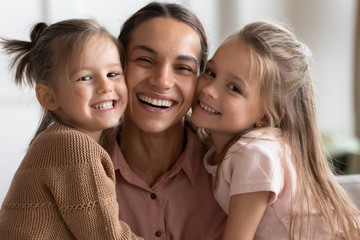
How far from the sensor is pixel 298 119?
1.92 metres

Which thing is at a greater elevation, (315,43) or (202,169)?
(202,169)

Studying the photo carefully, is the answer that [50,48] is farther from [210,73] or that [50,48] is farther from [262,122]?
[262,122]

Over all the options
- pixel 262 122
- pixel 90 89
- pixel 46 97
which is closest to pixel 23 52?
pixel 46 97

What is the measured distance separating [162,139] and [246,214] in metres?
0.52

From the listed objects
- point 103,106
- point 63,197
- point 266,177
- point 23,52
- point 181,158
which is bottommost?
point 181,158

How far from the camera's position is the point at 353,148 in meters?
4.27

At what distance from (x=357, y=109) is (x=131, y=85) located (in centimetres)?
306

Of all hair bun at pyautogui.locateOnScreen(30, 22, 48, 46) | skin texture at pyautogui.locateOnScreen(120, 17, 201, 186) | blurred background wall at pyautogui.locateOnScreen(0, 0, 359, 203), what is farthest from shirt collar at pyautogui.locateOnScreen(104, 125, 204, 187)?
blurred background wall at pyautogui.locateOnScreen(0, 0, 359, 203)

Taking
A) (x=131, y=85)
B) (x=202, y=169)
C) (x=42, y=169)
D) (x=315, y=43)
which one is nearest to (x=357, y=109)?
(x=315, y=43)

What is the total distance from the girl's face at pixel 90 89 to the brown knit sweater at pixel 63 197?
0.42 feet

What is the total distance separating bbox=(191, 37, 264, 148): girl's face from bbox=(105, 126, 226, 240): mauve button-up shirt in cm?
26

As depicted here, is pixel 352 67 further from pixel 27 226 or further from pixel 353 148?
pixel 27 226

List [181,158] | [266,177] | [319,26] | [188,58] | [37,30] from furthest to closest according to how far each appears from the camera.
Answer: [319,26] → [181,158] → [188,58] → [37,30] → [266,177]

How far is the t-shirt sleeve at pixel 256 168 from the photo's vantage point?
1705mm
